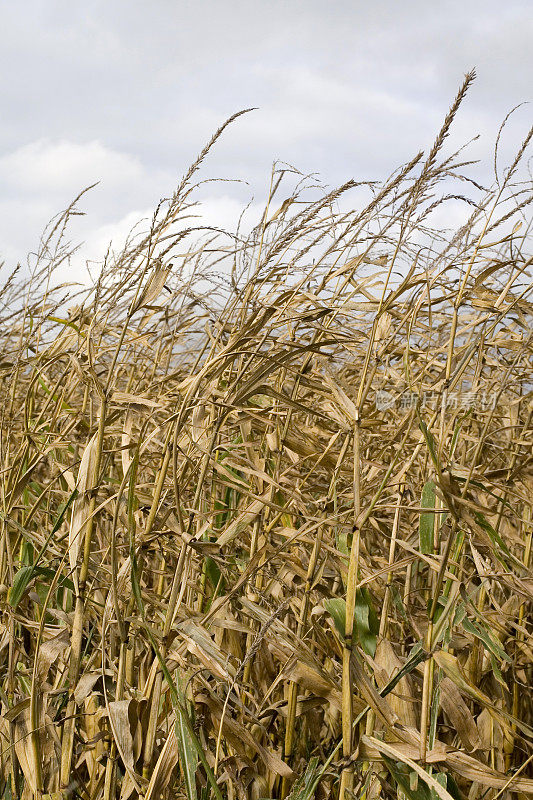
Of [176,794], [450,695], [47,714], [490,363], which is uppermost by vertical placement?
[490,363]

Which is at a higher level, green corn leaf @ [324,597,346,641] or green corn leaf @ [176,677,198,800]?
green corn leaf @ [324,597,346,641]

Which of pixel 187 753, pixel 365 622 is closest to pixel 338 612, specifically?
pixel 365 622

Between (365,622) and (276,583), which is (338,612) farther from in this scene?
(276,583)

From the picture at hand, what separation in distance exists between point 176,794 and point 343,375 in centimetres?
128

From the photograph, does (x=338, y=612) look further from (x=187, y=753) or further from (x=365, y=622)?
(x=187, y=753)

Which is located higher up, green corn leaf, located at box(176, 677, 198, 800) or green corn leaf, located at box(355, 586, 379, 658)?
green corn leaf, located at box(355, 586, 379, 658)

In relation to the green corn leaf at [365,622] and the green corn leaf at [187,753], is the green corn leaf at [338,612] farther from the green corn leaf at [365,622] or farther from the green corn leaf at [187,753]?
the green corn leaf at [187,753]

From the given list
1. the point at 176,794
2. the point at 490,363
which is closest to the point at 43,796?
the point at 176,794

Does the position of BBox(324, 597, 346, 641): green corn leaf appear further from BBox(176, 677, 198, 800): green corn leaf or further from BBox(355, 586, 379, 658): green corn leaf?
BBox(176, 677, 198, 800): green corn leaf

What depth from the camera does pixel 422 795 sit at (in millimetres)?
1078

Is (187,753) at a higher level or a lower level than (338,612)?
lower

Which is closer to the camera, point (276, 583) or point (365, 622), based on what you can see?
point (365, 622)

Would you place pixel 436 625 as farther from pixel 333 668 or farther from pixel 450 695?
pixel 333 668

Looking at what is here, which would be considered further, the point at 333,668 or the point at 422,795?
the point at 333,668
